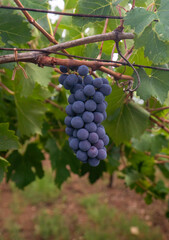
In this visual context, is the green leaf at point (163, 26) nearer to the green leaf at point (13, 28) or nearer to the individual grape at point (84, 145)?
the individual grape at point (84, 145)

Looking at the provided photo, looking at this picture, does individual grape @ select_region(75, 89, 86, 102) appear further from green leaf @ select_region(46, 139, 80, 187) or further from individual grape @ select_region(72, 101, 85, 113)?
green leaf @ select_region(46, 139, 80, 187)

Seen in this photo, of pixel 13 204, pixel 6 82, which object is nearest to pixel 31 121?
pixel 6 82

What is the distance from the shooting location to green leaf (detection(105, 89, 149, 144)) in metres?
1.22

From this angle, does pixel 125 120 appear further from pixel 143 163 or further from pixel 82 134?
pixel 143 163

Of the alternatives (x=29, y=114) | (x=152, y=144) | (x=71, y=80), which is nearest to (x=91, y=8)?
(x=71, y=80)

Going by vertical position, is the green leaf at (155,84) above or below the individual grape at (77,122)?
above

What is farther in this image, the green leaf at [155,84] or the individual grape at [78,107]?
the green leaf at [155,84]

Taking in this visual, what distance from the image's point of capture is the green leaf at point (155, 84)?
3.23 ft

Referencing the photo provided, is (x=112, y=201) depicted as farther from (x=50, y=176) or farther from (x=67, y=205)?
(x=50, y=176)

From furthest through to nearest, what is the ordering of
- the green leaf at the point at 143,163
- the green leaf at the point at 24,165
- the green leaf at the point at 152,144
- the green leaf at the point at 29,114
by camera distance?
1. the green leaf at the point at 143,163
2. the green leaf at the point at 152,144
3. the green leaf at the point at 24,165
4. the green leaf at the point at 29,114

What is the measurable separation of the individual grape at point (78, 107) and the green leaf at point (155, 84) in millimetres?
306

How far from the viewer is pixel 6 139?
0.92 m

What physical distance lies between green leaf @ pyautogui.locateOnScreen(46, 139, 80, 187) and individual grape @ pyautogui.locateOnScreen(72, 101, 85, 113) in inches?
44.2

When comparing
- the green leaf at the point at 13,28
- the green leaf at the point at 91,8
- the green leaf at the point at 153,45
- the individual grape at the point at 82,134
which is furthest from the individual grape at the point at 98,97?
the green leaf at the point at 13,28
